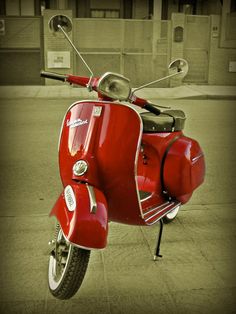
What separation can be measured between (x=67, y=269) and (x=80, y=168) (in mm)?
493

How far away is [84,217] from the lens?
2.18 m

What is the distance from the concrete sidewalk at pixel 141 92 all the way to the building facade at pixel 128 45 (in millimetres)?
1105

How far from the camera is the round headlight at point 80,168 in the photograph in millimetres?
2387

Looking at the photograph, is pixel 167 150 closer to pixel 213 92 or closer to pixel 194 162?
pixel 194 162

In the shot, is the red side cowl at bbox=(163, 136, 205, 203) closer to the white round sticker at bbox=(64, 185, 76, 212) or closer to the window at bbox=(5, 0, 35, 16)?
the white round sticker at bbox=(64, 185, 76, 212)

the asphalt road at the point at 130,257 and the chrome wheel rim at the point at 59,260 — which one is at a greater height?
the chrome wheel rim at the point at 59,260

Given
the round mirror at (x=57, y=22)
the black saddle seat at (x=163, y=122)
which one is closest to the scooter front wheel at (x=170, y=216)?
the black saddle seat at (x=163, y=122)

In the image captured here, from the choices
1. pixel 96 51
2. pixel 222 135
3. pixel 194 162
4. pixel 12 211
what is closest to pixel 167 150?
pixel 194 162

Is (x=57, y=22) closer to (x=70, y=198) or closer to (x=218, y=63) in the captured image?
(x=70, y=198)

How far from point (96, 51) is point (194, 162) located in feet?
37.3

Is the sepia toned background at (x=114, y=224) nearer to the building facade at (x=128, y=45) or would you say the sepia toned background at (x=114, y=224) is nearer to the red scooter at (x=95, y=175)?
the building facade at (x=128, y=45)

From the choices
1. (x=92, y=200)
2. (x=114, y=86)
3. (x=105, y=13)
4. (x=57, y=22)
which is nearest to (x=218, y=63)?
(x=105, y=13)

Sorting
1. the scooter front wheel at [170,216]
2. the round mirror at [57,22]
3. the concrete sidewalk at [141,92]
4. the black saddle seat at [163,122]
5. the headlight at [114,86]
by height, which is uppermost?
the round mirror at [57,22]

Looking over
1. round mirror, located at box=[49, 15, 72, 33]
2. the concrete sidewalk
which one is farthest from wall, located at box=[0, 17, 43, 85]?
round mirror, located at box=[49, 15, 72, 33]
